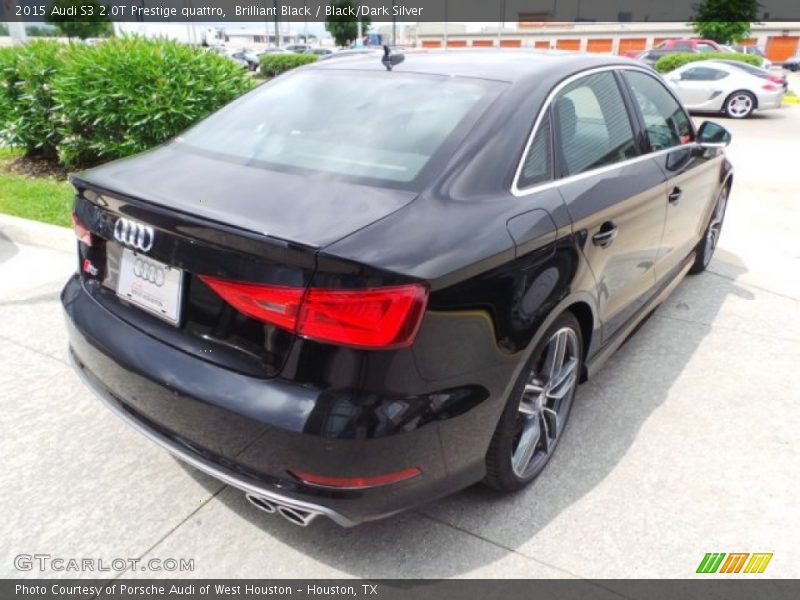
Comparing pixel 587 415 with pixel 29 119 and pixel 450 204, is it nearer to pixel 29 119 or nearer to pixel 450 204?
pixel 450 204

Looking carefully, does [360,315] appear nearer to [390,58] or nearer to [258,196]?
[258,196]

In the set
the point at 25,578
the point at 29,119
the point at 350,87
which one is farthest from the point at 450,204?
the point at 29,119

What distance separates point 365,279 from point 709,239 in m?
4.06

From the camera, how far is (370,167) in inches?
90.9

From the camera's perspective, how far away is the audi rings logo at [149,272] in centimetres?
210

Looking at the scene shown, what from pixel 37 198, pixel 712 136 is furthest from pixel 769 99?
pixel 37 198

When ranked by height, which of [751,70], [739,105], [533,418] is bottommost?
[533,418]

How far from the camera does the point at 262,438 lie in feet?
6.27

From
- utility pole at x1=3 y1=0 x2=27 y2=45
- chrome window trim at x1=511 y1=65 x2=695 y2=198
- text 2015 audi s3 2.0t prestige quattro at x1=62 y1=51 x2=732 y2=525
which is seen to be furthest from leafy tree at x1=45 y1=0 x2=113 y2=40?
text 2015 audi s3 2.0t prestige quattro at x1=62 y1=51 x2=732 y2=525

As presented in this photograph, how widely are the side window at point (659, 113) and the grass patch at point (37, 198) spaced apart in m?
4.54

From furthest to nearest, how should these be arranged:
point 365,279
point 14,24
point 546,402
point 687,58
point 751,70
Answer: point 687,58 < point 751,70 < point 14,24 < point 546,402 < point 365,279

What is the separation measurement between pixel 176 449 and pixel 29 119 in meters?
6.80

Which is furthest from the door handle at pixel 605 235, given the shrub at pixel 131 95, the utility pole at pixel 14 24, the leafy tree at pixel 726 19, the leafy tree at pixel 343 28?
the leafy tree at pixel 343 28

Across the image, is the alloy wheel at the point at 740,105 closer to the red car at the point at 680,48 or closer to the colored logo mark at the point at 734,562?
the red car at the point at 680,48
